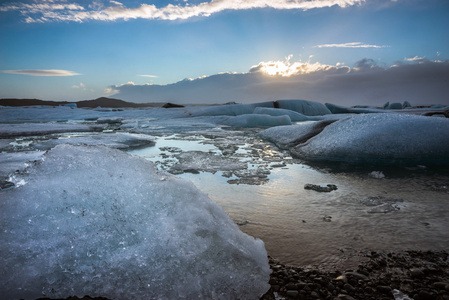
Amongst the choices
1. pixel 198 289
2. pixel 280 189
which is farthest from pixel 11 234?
pixel 280 189

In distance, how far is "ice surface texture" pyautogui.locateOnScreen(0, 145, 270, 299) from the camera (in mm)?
1004

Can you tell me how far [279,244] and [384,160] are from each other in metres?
2.88

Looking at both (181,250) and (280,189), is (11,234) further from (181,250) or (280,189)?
(280,189)

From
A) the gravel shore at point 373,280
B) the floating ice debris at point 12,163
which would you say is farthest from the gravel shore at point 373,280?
the floating ice debris at point 12,163

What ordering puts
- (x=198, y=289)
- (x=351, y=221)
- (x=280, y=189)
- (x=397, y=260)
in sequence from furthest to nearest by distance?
(x=280, y=189) → (x=351, y=221) → (x=397, y=260) → (x=198, y=289)

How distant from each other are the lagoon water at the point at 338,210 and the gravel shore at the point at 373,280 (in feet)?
0.24

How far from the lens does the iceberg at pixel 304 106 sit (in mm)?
16250

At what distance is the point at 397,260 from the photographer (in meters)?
1.24

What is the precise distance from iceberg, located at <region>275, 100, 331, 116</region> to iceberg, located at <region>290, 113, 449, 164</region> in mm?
12428

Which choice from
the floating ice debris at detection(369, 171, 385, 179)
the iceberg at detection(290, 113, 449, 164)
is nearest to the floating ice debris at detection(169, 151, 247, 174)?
the iceberg at detection(290, 113, 449, 164)

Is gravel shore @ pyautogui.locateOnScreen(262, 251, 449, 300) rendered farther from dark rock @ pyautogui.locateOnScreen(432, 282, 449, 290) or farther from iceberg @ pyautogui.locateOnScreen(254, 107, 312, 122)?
iceberg @ pyautogui.locateOnScreen(254, 107, 312, 122)

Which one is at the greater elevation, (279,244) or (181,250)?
(181,250)

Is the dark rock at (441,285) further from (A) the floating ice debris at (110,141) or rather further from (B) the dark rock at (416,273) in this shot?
(A) the floating ice debris at (110,141)

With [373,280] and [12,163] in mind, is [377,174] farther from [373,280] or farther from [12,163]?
[12,163]
